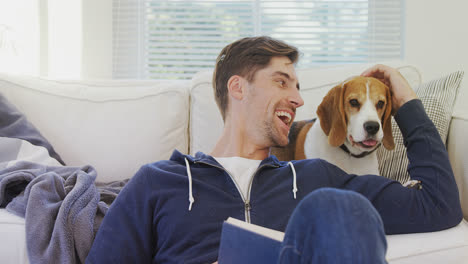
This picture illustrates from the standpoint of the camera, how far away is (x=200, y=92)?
63.7 inches

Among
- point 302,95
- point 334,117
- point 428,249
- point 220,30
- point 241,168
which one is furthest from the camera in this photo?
point 220,30

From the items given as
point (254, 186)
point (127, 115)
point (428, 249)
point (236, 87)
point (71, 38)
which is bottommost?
point (428, 249)

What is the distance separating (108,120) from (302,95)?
2.42ft

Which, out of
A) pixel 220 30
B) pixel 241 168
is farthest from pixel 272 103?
pixel 220 30

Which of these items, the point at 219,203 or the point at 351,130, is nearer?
the point at 219,203

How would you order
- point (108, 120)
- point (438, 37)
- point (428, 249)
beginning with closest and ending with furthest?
point (428, 249) < point (108, 120) < point (438, 37)

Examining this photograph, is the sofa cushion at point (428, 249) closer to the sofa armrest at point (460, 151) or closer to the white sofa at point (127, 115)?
the sofa armrest at point (460, 151)

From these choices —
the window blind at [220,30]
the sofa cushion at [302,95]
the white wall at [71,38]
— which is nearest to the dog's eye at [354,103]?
the sofa cushion at [302,95]

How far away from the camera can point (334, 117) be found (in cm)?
118

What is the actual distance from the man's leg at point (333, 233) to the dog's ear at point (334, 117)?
1.87 feet

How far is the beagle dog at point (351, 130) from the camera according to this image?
1.13 meters

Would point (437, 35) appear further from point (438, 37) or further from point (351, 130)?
point (351, 130)

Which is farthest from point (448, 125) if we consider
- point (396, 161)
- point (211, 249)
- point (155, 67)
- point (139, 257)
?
point (155, 67)

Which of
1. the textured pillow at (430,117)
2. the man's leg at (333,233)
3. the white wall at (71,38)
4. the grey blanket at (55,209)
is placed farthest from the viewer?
the white wall at (71,38)
